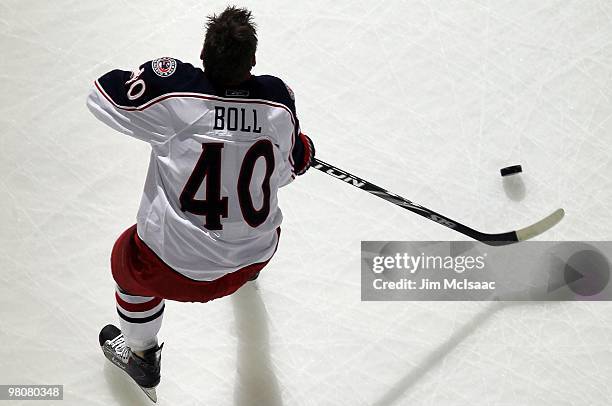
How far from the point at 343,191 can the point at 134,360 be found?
2.66 feet

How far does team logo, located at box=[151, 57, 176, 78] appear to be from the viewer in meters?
1.60

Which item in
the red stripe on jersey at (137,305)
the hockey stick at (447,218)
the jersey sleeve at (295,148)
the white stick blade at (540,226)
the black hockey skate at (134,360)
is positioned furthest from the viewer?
the white stick blade at (540,226)

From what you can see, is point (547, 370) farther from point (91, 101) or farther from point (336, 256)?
point (91, 101)

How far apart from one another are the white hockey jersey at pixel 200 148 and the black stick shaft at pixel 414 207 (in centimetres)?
44

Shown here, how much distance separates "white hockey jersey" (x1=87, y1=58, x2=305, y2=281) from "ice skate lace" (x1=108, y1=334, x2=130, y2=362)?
0.49 m

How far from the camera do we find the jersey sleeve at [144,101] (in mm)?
1587

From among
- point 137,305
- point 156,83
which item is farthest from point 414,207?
point 156,83

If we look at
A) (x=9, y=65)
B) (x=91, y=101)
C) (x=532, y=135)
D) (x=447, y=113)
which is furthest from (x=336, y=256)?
(x=9, y=65)

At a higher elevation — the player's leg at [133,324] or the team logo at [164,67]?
the team logo at [164,67]

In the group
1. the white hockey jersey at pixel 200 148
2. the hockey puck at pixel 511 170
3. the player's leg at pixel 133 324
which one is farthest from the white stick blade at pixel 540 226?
the player's leg at pixel 133 324

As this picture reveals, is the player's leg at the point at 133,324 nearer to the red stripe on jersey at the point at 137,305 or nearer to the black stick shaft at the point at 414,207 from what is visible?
the red stripe on jersey at the point at 137,305

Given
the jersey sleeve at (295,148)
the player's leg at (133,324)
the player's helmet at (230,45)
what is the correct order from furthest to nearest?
the player's leg at (133,324), the jersey sleeve at (295,148), the player's helmet at (230,45)

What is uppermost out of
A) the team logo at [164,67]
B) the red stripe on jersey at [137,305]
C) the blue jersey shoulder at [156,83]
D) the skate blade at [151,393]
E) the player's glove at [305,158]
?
the team logo at [164,67]

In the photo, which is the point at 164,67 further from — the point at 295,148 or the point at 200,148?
the point at 295,148
